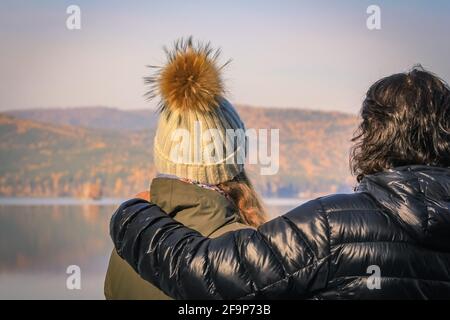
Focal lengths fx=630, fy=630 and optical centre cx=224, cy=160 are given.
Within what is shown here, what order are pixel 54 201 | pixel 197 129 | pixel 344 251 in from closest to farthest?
1. pixel 344 251
2. pixel 197 129
3. pixel 54 201

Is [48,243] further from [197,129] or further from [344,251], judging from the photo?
[344,251]

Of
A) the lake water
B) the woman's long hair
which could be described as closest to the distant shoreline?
the lake water

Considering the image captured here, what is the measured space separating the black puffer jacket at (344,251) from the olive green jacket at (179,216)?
12 cm

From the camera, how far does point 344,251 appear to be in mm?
930

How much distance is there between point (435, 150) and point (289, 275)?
33 centimetres

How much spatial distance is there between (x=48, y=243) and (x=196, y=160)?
20.5ft

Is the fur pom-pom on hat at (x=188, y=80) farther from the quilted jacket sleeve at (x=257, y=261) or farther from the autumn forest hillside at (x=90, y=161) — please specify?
the autumn forest hillside at (x=90, y=161)

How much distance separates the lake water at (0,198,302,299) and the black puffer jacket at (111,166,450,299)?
4452 mm

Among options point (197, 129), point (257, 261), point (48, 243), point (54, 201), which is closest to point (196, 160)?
point (197, 129)

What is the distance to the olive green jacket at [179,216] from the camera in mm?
1078

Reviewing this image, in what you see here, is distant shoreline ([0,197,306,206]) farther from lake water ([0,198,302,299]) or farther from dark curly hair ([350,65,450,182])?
dark curly hair ([350,65,450,182])

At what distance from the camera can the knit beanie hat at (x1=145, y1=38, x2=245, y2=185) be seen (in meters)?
1.16

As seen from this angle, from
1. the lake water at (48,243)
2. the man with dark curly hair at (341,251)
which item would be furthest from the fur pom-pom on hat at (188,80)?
the lake water at (48,243)
